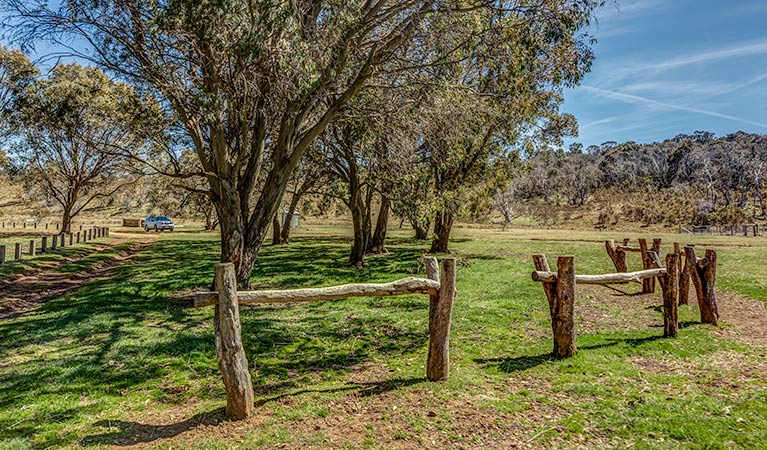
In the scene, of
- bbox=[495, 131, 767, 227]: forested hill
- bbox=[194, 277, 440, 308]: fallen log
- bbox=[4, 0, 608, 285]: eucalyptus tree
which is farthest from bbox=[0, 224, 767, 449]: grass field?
bbox=[495, 131, 767, 227]: forested hill

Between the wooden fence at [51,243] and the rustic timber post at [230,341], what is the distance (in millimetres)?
16272

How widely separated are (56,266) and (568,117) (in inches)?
909

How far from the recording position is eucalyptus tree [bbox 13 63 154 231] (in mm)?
20188

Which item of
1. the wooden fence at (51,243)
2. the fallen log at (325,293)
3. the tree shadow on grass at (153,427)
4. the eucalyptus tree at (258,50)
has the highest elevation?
the eucalyptus tree at (258,50)

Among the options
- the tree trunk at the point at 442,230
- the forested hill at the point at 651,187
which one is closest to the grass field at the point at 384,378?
the tree trunk at the point at 442,230

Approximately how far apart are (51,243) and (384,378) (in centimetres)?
2723

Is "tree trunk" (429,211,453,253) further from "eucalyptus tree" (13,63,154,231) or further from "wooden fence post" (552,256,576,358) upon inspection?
"wooden fence post" (552,256,576,358)

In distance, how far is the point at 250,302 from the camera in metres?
5.04

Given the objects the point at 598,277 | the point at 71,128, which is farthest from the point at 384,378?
the point at 71,128

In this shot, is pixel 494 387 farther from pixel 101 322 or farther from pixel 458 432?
pixel 101 322

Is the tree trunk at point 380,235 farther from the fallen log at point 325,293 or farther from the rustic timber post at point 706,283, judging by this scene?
the fallen log at point 325,293

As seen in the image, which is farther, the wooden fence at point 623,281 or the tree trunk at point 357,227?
the tree trunk at point 357,227

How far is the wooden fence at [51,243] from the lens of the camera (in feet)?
59.2

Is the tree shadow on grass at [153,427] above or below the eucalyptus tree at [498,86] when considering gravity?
below
